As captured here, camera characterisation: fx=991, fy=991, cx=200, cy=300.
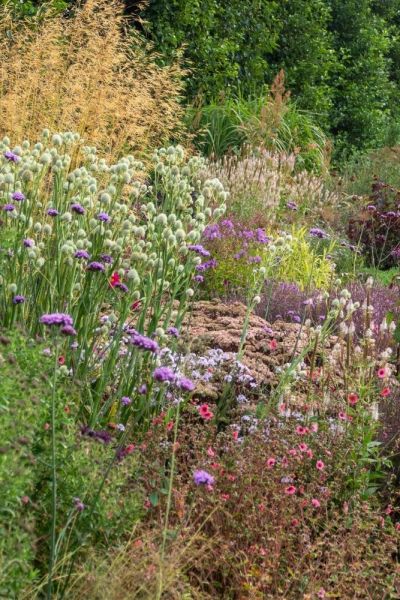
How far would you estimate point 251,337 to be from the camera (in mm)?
5344

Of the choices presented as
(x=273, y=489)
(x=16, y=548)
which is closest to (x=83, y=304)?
(x=273, y=489)

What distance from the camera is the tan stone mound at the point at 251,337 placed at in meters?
4.95

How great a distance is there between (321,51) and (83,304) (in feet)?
44.7

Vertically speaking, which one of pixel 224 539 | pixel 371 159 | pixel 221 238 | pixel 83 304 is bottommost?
pixel 371 159

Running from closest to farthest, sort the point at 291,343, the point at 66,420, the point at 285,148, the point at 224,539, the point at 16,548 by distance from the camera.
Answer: the point at 16,548 < the point at 66,420 < the point at 224,539 < the point at 291,343 < the point at 285,148

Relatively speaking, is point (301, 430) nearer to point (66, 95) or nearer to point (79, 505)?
point (79, 505)

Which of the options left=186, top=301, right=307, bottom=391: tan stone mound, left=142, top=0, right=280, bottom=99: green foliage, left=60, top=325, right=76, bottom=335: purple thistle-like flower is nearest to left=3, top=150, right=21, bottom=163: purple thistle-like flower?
left=186, top=301, right=307, bottom=391: tan stone mound

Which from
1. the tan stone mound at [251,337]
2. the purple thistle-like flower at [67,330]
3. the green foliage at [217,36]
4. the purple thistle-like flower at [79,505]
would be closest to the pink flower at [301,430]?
the tan stone mound at [251,337]

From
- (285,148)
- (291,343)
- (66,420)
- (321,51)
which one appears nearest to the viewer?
(66,420)

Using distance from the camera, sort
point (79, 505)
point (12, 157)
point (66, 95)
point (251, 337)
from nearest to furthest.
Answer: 1. point (79, 505)
2. point (12, 157)
3. point (251, 337)
4. point (66, 95)

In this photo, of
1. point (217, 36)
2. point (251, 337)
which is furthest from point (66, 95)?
point (217, 36)

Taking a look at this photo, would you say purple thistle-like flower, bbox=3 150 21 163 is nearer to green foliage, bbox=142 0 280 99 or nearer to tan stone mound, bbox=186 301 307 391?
tan stone mound, bbox=186 301 307 391

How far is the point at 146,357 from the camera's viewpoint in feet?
13.3

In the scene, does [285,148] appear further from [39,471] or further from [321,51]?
[39,471]
